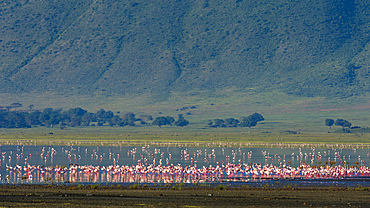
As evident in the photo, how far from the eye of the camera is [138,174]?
2250 inches

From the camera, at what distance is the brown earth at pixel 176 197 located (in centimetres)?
3572

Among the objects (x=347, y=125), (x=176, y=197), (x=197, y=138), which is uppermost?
(x=347, y=125)

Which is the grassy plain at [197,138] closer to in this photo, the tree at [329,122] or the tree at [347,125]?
the tree at [329,122]

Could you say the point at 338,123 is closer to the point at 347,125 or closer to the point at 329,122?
the point at 329,122

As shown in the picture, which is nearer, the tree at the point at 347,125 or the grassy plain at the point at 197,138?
the grassy plain at the point at 197,138

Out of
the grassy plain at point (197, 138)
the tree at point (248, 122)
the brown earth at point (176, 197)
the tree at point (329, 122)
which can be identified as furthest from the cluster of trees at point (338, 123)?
the brown earth at point (176, 197)

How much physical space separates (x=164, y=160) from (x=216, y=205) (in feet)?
140

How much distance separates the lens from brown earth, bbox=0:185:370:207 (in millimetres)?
35719

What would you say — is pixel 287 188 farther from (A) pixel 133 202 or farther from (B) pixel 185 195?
(A) pixel 133 202

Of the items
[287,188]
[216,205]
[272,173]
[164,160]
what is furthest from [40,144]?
[216,205]

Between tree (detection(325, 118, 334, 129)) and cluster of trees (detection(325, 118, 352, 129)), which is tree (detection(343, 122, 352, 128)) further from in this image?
tree (detection(325, 118, 334, 129))

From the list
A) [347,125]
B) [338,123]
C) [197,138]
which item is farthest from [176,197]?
[338,123]

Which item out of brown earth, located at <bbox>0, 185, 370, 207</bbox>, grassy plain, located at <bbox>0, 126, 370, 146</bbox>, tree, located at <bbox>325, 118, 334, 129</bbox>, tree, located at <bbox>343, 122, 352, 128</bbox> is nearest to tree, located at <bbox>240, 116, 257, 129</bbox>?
grassy plain, located at <bbox>0, 126, 370, 146</bbox>

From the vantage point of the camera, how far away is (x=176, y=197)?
128ft
